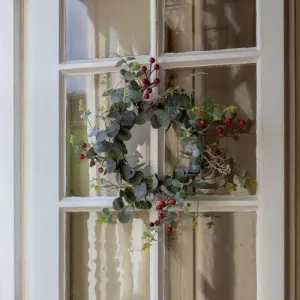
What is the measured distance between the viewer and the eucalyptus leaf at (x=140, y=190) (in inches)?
45.4

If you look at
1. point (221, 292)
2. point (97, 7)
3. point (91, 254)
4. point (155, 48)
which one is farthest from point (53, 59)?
point (221, 292)

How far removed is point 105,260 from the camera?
4.21ft

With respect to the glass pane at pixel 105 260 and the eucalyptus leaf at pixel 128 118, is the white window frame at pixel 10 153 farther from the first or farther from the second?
the eucalyptus leaf at pixel 128 118

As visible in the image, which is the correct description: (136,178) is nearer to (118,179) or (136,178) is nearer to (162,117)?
(118,179)

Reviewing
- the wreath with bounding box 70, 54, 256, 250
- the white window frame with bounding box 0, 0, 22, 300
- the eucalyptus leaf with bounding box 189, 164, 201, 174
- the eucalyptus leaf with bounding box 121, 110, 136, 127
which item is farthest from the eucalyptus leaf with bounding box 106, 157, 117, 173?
the white window frame with bounding box 0, 0, 22, 300

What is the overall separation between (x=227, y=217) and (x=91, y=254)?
42cm

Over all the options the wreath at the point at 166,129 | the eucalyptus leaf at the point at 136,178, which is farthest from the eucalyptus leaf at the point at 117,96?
the eucalyptus leaf at the point at 136,178

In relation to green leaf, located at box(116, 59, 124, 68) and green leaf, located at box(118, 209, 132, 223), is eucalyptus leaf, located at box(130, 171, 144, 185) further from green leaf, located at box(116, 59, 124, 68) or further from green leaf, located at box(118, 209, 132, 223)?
green leaf, located at box(116, 59, 124, 68)

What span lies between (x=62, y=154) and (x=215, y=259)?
53cm

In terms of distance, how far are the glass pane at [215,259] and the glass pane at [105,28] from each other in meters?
0.53

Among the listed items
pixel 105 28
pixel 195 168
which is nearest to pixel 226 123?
pixel 195 168

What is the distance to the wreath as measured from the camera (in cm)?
114

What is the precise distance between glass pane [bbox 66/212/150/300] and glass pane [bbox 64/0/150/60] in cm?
49

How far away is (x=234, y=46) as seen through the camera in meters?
1.19
